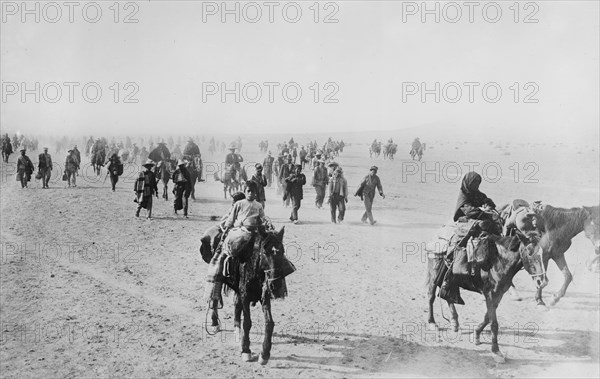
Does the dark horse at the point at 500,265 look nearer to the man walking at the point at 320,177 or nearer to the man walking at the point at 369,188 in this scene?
the man walking at the point at 369,188

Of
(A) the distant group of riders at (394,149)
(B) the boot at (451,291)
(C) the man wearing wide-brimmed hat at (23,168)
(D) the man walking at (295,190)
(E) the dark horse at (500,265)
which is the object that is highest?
(A) the distant group of riders at (394,149)

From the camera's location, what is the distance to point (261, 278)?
741 centimetres

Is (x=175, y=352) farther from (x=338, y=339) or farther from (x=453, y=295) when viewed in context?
(x=453, y=295)

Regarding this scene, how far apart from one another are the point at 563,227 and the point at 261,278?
627 centimetres

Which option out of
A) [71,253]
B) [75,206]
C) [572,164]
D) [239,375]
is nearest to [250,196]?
[239,375]

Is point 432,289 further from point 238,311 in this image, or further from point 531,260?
point 238,311

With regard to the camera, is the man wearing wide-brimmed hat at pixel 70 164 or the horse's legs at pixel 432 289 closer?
the horse's legs at pixel 432 289

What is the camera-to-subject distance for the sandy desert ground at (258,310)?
7340 mm

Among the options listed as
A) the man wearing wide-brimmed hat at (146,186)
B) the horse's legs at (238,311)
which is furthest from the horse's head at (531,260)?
the man wearing wide-brimmed hat at (146,186)

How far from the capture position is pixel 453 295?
8109 mm

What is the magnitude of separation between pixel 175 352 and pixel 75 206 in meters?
13.2

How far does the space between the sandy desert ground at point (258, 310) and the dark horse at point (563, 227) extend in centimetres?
102

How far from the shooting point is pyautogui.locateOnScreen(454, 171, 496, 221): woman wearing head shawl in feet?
25.8

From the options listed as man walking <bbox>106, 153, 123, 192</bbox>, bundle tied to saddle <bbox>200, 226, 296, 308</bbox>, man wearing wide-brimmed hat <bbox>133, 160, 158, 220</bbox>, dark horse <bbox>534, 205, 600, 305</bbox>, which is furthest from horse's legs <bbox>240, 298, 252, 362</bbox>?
man walking <bbox>106, 153, 123, 192</bbox>
